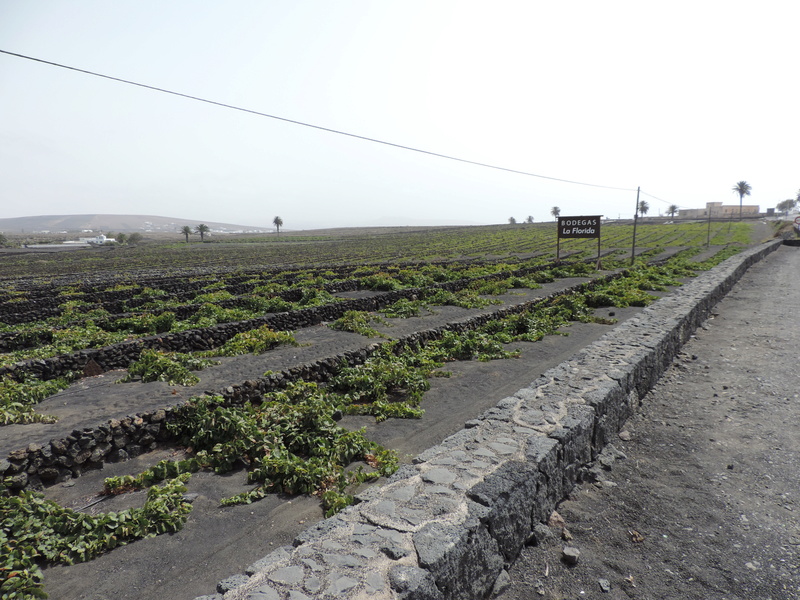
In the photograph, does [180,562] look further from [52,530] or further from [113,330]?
[113,330]

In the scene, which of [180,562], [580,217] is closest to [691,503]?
[180,562]

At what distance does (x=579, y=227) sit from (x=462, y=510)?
30455mm

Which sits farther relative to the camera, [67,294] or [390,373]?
[67,294]

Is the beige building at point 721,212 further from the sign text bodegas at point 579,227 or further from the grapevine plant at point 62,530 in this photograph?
the grapevine plant at point 62,530

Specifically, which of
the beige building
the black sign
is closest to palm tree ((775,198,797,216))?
the beige building

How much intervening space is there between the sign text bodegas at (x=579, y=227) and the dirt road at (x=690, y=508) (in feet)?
73.7

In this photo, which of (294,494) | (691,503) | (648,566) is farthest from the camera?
(294,494)

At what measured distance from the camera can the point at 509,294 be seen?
70.3 ft

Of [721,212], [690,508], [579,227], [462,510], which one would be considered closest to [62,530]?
[462,510]

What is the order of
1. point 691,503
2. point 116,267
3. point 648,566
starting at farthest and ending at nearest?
1. point 116,267
2. point 691,503
3. point 648,566

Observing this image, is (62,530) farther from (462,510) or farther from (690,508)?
(690,508)

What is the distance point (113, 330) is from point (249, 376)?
792cm

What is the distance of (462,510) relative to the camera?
11.8 ft

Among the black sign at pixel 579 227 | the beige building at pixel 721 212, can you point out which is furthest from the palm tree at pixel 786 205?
the black sign at pixel 579 227
